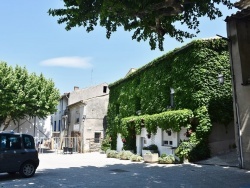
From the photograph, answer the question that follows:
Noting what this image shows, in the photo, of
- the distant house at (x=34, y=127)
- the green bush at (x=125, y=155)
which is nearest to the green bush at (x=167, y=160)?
the green bush at (x=125, y=155)

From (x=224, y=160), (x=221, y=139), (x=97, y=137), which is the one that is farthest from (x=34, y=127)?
(x=224, y=160)

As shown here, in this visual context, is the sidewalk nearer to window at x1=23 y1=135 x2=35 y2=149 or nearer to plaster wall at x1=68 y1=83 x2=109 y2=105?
window at x1=23 y1=135 x2=35 y2=149

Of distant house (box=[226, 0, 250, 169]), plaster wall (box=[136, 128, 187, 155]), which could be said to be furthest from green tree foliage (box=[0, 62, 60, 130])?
distant house (box=[226, 0, 250, 169])

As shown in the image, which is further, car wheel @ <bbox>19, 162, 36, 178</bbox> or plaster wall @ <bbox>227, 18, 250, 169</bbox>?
plaster wall @ <bbox>227, 18, 250, 169</bbox>

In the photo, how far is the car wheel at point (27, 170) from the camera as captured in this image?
474 inches

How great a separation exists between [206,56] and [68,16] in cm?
1078

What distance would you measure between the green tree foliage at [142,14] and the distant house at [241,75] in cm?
366

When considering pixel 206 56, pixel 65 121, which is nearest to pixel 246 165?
pixel 206 56

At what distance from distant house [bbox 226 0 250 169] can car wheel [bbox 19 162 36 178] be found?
9.86m

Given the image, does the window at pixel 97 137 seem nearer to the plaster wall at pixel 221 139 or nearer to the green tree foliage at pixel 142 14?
the plaster wall at pixel 221 139

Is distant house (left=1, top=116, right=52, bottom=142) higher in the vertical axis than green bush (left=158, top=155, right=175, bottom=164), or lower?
higher

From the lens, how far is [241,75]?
1416 centimetres

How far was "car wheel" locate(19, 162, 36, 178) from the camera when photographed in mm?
12047

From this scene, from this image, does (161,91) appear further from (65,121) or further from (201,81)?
(65,121)
